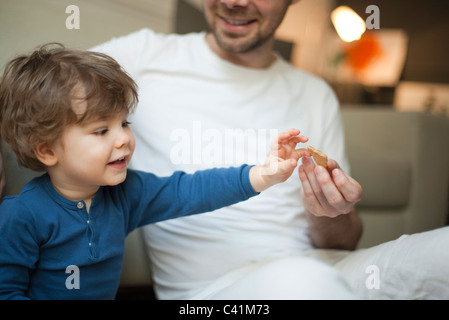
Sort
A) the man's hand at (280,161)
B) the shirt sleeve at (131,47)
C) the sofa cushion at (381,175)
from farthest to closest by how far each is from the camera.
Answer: the sofa cushion at (381,175)
the shirt sleeve at (131,47)
the man's hand at (280,161)

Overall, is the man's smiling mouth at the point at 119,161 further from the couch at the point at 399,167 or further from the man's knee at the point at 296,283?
the couch at the point at 399,167

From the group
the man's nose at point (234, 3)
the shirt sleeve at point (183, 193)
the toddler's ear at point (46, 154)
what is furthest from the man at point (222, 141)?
the toddler's ear at point (46, 154)

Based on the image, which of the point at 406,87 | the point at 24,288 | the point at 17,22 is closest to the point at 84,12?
the point at 17,22

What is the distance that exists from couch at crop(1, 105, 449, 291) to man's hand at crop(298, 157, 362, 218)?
25.1 inches

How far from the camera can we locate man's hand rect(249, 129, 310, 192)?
0.60m

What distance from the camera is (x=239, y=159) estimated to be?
800 mm

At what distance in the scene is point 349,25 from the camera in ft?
2.75

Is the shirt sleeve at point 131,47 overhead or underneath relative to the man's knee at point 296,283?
overhead

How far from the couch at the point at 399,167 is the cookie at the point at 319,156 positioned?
2.23 feet

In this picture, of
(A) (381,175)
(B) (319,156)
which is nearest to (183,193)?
(B) (319,156)

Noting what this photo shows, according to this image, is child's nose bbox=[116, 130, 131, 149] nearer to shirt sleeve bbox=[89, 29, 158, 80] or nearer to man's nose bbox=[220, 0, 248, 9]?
shirt sleeve bbox=[89, 29, 158, 80]

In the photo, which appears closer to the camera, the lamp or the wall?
the wall

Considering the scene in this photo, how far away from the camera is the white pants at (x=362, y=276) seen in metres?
0.51

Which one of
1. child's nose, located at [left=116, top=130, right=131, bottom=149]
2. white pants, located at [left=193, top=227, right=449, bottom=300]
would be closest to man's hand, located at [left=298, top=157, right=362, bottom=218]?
white pants, located at [left=193, top=227, right=449, bottom=300]
